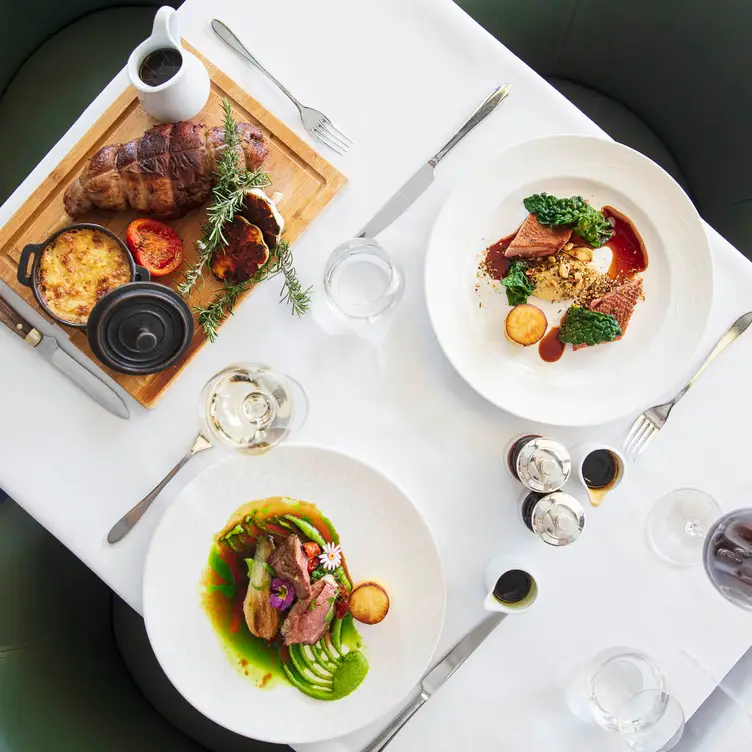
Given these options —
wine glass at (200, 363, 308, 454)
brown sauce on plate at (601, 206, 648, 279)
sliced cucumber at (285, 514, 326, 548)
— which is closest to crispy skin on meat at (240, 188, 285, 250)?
wine glass at (200, 363, 308, 454)

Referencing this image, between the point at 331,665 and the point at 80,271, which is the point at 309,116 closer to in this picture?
the point at 80,271

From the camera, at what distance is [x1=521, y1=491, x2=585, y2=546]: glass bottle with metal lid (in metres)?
1.26

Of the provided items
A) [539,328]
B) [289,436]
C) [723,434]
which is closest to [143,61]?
[289,436]

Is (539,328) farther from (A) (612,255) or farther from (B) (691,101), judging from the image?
(B) (691,101)

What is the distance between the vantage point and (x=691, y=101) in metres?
1.54

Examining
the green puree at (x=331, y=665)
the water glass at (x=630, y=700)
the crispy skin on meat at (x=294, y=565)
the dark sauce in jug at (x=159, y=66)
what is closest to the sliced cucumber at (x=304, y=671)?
the green puree at (x=331, y=665)

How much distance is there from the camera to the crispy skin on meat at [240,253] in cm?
123

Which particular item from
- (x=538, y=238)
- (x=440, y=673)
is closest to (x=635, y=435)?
(x=538, y=238)

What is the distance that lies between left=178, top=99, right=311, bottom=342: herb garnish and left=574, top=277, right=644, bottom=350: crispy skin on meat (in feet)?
1.77

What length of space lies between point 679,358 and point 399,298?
0.52 m

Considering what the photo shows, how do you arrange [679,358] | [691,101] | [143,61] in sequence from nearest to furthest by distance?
1. [143,61]
2. [679,358]
3. [691,101]

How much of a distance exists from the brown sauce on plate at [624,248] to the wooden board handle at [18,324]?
1.06 meters

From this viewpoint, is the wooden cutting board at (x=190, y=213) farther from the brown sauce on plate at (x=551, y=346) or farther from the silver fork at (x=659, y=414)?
the silver fork at (x=659, y=414)

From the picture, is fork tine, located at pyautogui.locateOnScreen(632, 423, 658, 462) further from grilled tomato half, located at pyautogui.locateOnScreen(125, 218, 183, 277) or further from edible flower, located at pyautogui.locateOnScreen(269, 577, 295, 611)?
grilled tomato half, located at pyautogui.locateOnScreen(125, 218, 183, 277)
